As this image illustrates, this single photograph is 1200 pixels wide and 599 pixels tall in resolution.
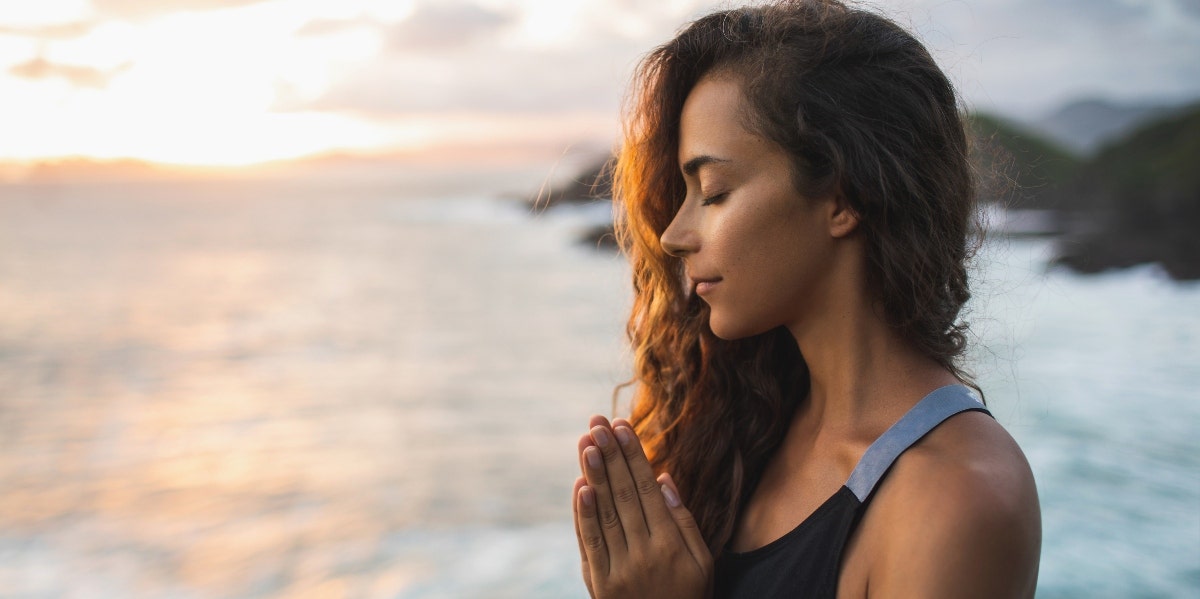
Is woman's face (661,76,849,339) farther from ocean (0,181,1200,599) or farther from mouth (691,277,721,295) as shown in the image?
ocean (0,181,1200,599)

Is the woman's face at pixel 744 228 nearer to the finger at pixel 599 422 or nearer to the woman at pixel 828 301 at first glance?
the woman at pixel 828 301

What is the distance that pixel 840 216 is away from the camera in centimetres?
159

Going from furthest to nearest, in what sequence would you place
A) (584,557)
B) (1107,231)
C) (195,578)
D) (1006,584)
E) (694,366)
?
(1107,231)
(195,578)
(694,366)
(584,557)
(1006,584)

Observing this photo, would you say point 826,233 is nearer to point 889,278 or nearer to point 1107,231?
point 889,278

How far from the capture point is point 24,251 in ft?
91.7

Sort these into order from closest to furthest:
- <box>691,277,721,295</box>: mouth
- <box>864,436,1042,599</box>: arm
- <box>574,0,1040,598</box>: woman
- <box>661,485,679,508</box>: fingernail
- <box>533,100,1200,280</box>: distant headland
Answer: <box>864,436,1042,599</box>: arm < <box>574,0,1040,598</box>: woman < <box>691,277,721,295</box>: mouth < <box>661,485,679,508</box>: fingernail < <box>533,100,1200,280</box>: distant headland

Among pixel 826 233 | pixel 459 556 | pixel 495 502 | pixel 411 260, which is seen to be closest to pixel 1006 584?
pixel 826 233

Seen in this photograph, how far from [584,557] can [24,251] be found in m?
31.3

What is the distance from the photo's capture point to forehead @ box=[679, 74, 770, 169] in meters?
1.61

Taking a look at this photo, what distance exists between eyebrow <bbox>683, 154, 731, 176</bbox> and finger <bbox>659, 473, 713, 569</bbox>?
2.01 ft

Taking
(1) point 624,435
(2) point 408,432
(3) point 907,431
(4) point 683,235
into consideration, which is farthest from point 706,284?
(2) point 408,432

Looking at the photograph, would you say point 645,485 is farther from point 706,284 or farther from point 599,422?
point 706,284

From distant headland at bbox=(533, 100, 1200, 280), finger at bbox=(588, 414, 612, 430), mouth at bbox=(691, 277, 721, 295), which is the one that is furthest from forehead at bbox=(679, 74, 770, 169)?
distant headland at bbox=(533, 100, 1200, 280)

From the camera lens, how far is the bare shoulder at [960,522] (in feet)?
4.29
